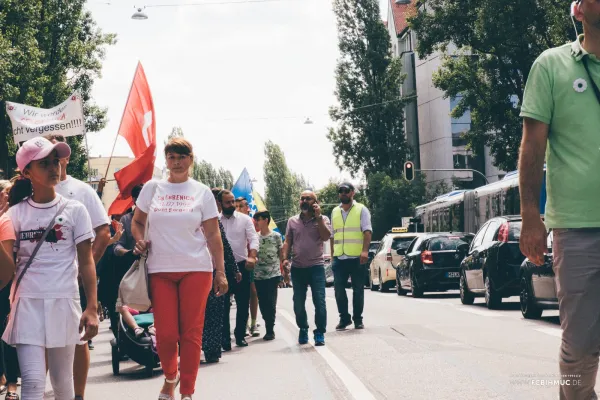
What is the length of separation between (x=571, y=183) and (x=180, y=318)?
3673 millimetres

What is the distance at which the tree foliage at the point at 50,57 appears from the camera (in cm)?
3100

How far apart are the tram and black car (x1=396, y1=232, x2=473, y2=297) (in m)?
2.10

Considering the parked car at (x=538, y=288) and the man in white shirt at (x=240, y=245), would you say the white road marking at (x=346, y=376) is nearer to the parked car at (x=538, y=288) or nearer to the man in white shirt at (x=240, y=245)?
the man in white shirt at (x=240, y=245)

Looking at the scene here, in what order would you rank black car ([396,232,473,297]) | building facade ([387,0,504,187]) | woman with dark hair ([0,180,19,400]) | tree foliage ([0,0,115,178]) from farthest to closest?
building facade ([387,0,504,187]), tree foliage ([0,0,115,178]), black car ([396,232,473,297]), woman with dark hair ([0,180,19,400])

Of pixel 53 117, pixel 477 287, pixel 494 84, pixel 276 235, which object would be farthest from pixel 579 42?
pixel 494 84

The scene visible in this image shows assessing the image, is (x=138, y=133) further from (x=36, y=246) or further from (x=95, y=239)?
(x=36, y=246)

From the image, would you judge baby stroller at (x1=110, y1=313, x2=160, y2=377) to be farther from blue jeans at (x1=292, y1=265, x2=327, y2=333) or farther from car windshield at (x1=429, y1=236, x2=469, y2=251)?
car windshield at (x1=429, y1=236, x2=469, y2=251)

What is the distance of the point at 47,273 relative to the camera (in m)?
5.66

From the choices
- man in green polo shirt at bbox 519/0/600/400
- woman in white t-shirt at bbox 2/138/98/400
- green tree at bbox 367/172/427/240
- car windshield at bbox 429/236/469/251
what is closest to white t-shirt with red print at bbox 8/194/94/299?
woman in white t-shirt at bbox 2/138/98/400

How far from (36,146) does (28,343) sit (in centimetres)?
111

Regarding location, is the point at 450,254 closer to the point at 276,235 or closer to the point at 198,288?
the point at 276,235

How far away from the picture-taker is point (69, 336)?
5.64m

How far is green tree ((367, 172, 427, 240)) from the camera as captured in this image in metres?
67.7

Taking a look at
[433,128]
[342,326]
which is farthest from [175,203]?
[433,128]
